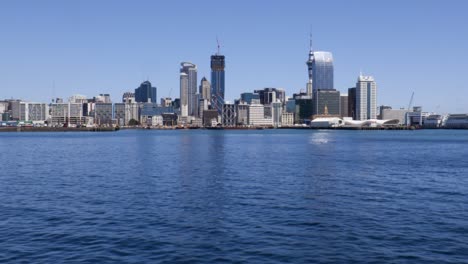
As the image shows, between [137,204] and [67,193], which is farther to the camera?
[67,193]

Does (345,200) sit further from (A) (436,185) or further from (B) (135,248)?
(B) (135,248)

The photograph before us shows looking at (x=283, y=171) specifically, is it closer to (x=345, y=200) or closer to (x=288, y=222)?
(x=345, y=200)

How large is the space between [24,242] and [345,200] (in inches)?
991

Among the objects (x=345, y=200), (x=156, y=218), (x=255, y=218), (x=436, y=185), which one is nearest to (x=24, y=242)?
(x=156, y=218)

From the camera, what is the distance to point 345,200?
4075 cm

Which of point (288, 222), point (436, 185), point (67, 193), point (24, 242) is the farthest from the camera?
point (436, 185)

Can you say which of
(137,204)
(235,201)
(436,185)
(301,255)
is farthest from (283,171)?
(301,255)

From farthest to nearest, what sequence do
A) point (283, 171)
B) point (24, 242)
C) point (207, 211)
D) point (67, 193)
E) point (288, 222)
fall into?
point (283, 171)
point (67, 193)
point (207, 211)
point (288, 222)
point (24, 242)

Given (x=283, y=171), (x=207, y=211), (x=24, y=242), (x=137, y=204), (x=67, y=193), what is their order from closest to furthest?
(x=24, y=242)
(x=207, y=211)
(x=137, y=204)
(x=67, y=193)
(x=283, y=171)

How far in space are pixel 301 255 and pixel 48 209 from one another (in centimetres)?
2148

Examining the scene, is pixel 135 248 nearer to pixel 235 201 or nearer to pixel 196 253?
pixel 196 253

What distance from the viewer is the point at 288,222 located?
32219 mm

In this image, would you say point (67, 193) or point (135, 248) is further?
point (67, 193)

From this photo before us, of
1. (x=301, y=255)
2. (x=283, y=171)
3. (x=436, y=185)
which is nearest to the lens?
(x=301, y=255)
